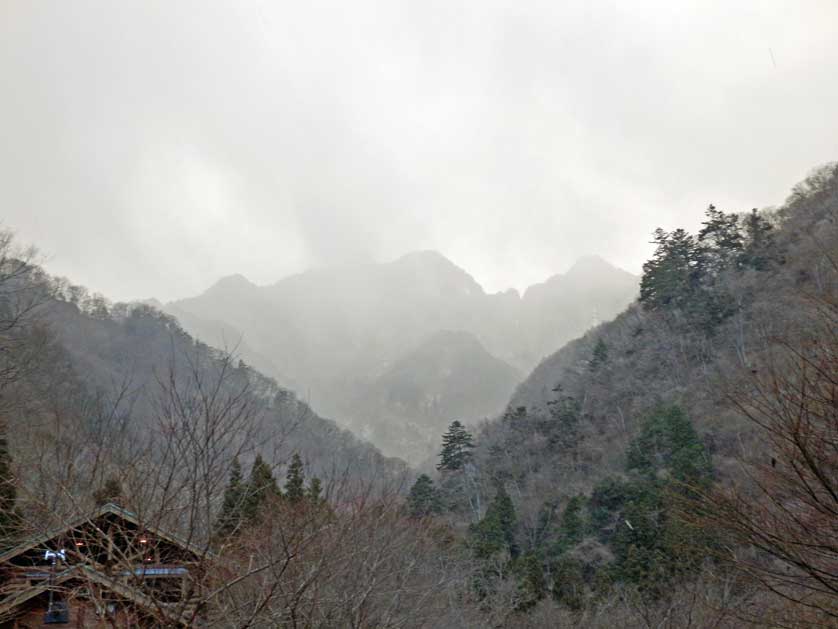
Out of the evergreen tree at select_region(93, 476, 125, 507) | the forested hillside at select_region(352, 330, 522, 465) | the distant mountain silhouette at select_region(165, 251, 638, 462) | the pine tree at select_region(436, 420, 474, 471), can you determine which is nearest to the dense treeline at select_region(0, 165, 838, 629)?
the evergreen tree at select_region(93, 476, 125, 507)

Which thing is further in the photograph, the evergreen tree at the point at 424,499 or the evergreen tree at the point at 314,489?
the evergreen tree at the point at 424,499

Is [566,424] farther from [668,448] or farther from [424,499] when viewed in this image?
[424,499]

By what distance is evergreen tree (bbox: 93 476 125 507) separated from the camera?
512 cm

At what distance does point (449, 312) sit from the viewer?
19875 centimetres

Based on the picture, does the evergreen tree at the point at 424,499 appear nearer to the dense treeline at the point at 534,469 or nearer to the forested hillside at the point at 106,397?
the dense treeline at the point at 534,469

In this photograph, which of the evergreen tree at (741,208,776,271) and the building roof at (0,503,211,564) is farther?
the evergreen tree at (741,208,776,271)

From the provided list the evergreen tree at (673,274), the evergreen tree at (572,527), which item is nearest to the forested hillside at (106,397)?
the evergreen tree at (572,527)

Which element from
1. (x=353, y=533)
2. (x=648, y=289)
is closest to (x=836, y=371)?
(x=353, y=533)

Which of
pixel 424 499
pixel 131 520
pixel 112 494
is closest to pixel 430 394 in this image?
pixel 424 499

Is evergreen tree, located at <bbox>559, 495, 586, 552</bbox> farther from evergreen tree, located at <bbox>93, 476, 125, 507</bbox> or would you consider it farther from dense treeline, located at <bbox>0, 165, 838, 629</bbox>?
evergreen tree, located at <bbox>93, 476, 125, 507</bbox>

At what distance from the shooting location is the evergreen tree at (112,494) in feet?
16.8

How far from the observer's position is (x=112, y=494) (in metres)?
5.73

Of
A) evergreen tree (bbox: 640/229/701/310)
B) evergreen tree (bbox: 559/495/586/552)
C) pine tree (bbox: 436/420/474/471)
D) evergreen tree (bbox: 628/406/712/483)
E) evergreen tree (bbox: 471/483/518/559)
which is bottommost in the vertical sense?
evergreen tree (bbox: 471/483/518/559)

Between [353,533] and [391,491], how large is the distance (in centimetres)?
162
